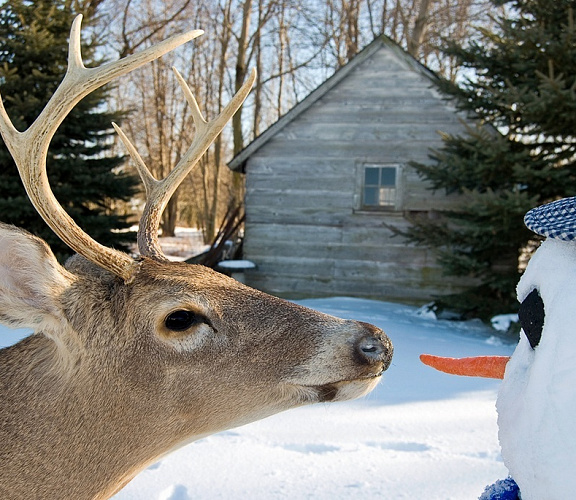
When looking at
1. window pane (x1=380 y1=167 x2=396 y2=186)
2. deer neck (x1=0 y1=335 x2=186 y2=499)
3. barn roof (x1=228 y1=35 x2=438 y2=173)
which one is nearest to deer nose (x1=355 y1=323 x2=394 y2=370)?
deer neck (x1=0 y1=335 x2=186 y2=499)

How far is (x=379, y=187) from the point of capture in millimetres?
11016

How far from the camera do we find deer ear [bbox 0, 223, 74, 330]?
68.0 inches

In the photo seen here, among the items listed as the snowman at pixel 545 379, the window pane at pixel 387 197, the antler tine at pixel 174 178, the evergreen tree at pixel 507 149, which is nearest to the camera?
the snowman at pixel 545 379

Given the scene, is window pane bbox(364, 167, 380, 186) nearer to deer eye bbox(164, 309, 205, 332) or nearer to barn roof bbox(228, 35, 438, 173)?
barn roof bbox(228, 35, 438, 173)

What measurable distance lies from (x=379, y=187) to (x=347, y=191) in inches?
24.9

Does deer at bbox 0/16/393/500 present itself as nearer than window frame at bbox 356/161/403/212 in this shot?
Yes

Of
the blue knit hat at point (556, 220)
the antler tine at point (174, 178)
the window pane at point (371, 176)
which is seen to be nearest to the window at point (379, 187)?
the window pane at point (371, 176)

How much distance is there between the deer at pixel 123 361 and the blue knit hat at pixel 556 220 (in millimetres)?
630

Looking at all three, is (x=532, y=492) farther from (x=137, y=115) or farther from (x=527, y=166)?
(x=137, y=115)

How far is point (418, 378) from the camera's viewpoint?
5.11m

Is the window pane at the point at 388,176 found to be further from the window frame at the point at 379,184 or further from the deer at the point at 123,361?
the deer at the point at 123,361

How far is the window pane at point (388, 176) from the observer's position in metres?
10.9

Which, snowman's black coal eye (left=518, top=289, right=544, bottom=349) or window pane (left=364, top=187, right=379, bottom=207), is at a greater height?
snowman's black coal eye (left=518, top=289, right=544, bottom=349)

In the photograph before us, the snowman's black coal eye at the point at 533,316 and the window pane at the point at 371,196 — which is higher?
the snowman's black coal eye at the point at 533,316
